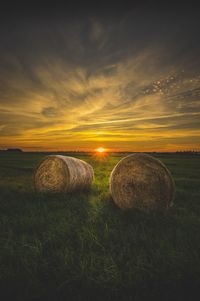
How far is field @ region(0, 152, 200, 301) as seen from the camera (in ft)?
9.66

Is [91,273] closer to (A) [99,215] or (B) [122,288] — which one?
(B) [122,288]

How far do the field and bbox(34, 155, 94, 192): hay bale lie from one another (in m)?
2.16

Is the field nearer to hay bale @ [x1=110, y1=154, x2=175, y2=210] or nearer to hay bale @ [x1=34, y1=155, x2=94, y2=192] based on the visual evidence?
hay bale @ [x1=110, y1=154, x2=175, y2=210]

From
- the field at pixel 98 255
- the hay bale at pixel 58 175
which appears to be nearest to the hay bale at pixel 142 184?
the field at pixel 98 255

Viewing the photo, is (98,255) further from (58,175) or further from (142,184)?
(58,175)

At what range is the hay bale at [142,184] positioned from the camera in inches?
243

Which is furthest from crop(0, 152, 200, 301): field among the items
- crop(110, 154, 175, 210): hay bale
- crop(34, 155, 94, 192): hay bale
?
crop(34, 155, 94, 192): hay bale

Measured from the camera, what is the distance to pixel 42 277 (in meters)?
3.21

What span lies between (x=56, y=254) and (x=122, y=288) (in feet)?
4.32

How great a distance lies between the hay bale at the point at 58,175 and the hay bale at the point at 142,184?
206 cm

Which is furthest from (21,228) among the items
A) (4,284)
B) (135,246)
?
(135,246)

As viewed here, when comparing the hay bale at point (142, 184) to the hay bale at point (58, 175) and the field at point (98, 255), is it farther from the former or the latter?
the hay bale at point (58, 175)

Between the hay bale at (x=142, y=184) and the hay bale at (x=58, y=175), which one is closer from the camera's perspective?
the hay bale at (x=142, y=184)

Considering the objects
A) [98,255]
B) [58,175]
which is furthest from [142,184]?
[58,175]
